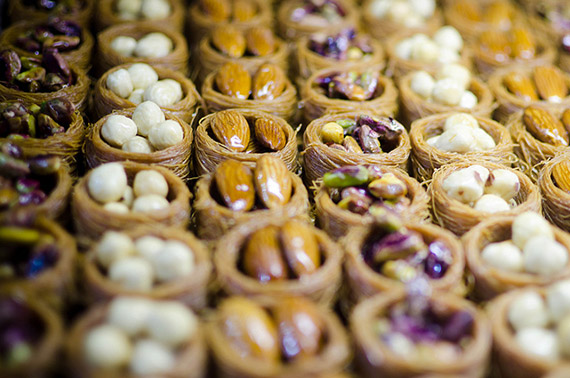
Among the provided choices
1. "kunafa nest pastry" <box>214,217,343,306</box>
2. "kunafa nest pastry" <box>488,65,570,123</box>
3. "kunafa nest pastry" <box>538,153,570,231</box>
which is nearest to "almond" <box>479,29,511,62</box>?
"kunafa nest pastry" <box>488,65,570,123</box>

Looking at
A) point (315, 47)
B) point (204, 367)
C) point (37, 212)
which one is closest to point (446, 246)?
point (204, 367)

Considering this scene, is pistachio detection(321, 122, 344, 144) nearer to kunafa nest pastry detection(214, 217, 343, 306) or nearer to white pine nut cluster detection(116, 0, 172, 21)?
kunafa nest pastry detection(214, 217, 343, 306)

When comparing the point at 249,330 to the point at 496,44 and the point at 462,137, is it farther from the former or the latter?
the point at 496,44

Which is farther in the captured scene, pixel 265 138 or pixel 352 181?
pixel 265 138

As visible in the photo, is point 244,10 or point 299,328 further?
point 244,10

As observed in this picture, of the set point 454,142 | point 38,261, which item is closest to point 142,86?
point 38,261

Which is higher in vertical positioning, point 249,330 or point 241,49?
point 249,330

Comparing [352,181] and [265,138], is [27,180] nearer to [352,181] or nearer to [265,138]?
[265,138]
